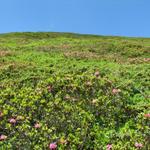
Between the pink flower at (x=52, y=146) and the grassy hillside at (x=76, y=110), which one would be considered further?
the grassy hillside at (x=76, y=110)

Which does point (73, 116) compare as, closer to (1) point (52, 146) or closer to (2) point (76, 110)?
(2) point (76, 110)

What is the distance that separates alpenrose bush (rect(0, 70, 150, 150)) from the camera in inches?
569

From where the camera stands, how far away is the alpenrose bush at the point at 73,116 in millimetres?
14445

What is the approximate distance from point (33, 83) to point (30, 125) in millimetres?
6095

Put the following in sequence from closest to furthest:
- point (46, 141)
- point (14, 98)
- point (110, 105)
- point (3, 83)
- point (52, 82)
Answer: point (46, 141) → point (110, 105) → point (14, 98) → point (52, 82) → point (3, 83)

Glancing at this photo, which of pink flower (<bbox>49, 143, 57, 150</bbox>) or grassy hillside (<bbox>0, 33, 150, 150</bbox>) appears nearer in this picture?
pink flower (<bbox>49, 143, 57, 150</bbox>)

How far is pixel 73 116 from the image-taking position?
16.3m

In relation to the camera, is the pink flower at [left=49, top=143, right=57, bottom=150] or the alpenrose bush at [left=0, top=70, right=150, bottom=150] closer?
the pink flower at [left=49, top=143, right=57, bottom=150]

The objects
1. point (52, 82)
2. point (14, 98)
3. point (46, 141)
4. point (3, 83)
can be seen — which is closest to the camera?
point (46, 141)

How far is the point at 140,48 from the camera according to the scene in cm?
4541

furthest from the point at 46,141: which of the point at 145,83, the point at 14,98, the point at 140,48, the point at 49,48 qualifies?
the point at 140,48

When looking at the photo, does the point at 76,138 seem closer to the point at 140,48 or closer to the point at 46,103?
the point at 46,103

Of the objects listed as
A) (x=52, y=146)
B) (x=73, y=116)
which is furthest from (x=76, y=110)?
(x=52, y=146)

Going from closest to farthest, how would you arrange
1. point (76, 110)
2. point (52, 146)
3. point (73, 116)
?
point (52, 146), point (73, 116), point (76, 110)
